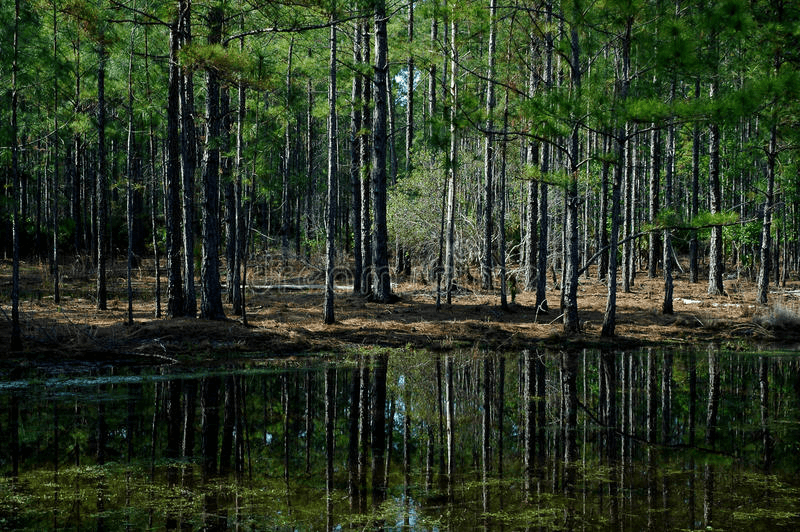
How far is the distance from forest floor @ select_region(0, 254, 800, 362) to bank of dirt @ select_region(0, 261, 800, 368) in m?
0.02

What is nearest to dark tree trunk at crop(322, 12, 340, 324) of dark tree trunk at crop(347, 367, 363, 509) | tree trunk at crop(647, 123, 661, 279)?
dark tree trunk at crop(347, 367, 363, 509)

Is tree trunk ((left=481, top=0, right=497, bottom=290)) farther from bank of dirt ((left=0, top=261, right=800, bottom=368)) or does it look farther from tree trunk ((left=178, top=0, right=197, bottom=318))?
tree trunk ((left=178, top=0, right=197, bottom=318))

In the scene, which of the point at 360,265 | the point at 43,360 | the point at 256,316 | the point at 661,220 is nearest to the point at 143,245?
the point at 360,265

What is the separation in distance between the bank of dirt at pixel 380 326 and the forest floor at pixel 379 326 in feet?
0.08

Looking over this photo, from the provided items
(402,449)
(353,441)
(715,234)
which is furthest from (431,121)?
(715,234)

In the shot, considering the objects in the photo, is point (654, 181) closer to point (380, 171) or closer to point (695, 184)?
point (695, 184)

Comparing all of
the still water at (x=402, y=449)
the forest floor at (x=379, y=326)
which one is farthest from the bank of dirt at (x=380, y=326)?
the still water at (x=402, y=449)

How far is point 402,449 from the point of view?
258 inches

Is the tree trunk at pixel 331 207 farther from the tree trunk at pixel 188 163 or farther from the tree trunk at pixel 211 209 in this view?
the tree trunk at pixel 188 163

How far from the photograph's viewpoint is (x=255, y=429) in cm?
735

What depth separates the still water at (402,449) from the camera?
15.6 feet

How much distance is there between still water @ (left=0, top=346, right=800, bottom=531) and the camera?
4.77 m

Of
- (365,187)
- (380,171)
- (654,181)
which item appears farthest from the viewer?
(654,181)

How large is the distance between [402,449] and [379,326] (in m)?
9.07
